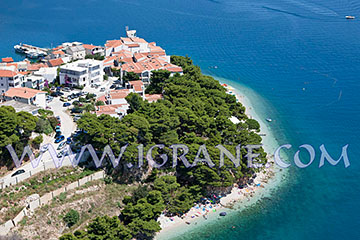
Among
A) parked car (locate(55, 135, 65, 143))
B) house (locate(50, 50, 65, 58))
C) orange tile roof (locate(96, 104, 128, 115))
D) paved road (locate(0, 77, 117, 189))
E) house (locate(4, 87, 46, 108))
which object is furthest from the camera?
house (locate(50, 50, 65, 58))

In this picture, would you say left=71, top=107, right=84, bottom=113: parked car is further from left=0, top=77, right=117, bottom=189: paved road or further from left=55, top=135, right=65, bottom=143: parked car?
left=55, top=135, right=65, bottom=143: parked car

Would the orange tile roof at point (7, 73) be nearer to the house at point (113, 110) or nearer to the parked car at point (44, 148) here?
the house at point (113, 110)

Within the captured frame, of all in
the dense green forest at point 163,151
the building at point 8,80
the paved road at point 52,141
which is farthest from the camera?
the building at point 8,80

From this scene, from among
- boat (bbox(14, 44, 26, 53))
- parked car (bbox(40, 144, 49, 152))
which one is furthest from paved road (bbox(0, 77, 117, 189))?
boat (bbox(14, 44, 26, 53))

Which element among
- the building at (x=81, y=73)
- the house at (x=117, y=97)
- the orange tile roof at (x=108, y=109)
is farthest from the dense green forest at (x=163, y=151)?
the building at (x=81, y=73)

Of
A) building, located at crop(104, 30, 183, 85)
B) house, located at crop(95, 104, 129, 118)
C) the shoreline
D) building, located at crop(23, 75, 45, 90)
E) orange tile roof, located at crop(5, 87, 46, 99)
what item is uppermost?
building, located at crop(104, 30, 183, 85)

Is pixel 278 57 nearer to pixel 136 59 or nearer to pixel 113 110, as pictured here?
pixel 136 59
